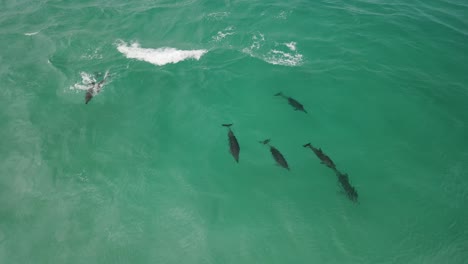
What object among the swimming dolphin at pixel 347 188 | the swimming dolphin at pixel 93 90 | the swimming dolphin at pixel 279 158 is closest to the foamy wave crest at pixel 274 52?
the swimming dolphin at pixel 279 158

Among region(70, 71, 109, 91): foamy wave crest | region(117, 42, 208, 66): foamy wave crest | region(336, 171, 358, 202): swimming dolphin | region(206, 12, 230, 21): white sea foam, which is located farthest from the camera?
region(206, 12, 230, 21): white sea foam

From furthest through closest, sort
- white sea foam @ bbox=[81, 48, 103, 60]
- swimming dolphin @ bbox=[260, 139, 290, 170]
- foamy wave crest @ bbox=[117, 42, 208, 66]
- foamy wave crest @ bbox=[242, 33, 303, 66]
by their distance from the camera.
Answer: white sea foam @ bbox=[81, 48, 103, 60] < foamy wave crest @ bbox=[117, 42, 208, 66] < foamy wave crest @ bbox=[242, 33, 303, 66] < swimming dolphin @ bbox=[260, 139, 290, 170]

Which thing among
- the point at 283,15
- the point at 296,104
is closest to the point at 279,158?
the point at 296,104

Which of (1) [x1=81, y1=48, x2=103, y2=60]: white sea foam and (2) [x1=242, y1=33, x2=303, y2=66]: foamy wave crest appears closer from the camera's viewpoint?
(2) [x1=242, y1=33, x2=303, y2=66]: foamy wave crest

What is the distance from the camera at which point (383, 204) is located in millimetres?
11531

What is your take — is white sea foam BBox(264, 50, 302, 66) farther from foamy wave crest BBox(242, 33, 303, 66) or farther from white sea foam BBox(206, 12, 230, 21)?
white sea foam BBox(206, 12, 230, 21)

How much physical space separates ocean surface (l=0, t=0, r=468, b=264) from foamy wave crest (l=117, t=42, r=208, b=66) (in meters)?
0.13

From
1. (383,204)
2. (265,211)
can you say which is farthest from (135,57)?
(383,204)

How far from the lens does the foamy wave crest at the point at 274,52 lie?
17922 millimetres

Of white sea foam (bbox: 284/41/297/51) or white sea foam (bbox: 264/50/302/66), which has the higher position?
white sea foam (bbox: 284/41/297/51)

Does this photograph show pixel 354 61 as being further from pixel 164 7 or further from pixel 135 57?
pixel 164 7

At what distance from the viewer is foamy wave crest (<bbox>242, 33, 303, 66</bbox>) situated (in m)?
17.9

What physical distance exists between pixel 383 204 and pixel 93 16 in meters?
24.1

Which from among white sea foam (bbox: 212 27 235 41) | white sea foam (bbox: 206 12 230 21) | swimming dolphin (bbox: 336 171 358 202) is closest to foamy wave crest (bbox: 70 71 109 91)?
white sea foam (bbox: 212 27 235 41)
